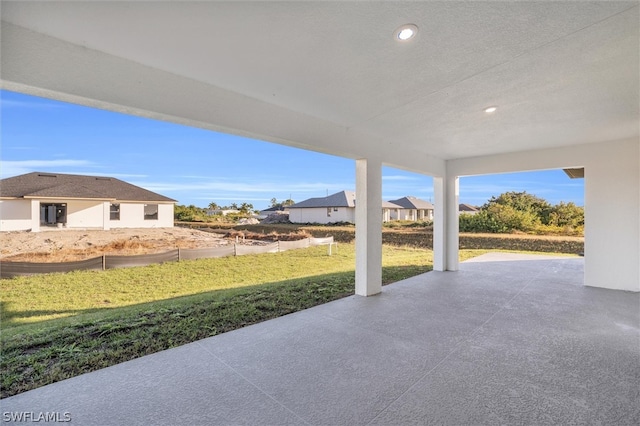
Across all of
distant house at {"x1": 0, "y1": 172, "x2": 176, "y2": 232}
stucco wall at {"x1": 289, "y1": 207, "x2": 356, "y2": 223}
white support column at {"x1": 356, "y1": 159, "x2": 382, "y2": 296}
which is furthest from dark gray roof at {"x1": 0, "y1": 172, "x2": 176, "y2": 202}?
stucco wall at {"x1": 289, "y1": 207, "x2": 356, "y2": 223}

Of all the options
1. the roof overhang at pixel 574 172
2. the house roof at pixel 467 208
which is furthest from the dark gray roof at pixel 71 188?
the house roof at pixel 467 208

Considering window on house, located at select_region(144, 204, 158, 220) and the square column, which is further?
the square column

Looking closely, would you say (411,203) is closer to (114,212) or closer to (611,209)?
(611,209)

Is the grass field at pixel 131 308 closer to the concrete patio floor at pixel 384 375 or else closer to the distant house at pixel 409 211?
the concrete patio floor at pixel 384 375

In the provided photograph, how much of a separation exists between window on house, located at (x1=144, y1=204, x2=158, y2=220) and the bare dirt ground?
191mm

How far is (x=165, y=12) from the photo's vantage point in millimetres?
1749

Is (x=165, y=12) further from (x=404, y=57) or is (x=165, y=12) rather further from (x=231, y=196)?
(x=231, y=196)

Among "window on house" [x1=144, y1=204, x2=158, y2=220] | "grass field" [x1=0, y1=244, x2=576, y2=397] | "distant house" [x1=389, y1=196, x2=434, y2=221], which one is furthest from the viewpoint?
"distant house" [x1=389, y1=196, x2=434, y2=221]

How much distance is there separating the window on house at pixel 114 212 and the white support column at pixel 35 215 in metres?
0.72

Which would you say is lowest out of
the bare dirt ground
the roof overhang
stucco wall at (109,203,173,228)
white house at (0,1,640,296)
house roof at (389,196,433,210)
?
the bare dirt ground

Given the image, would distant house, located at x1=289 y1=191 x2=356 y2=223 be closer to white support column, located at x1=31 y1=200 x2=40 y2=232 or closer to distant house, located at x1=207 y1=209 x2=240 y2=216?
Answer: distant house, located at x1=207 y1=209 x2=240 y2=216

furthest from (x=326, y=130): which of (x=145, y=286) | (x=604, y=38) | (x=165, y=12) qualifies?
(x=145, y=286)

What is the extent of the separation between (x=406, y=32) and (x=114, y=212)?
167 inches

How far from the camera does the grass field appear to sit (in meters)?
2.45
